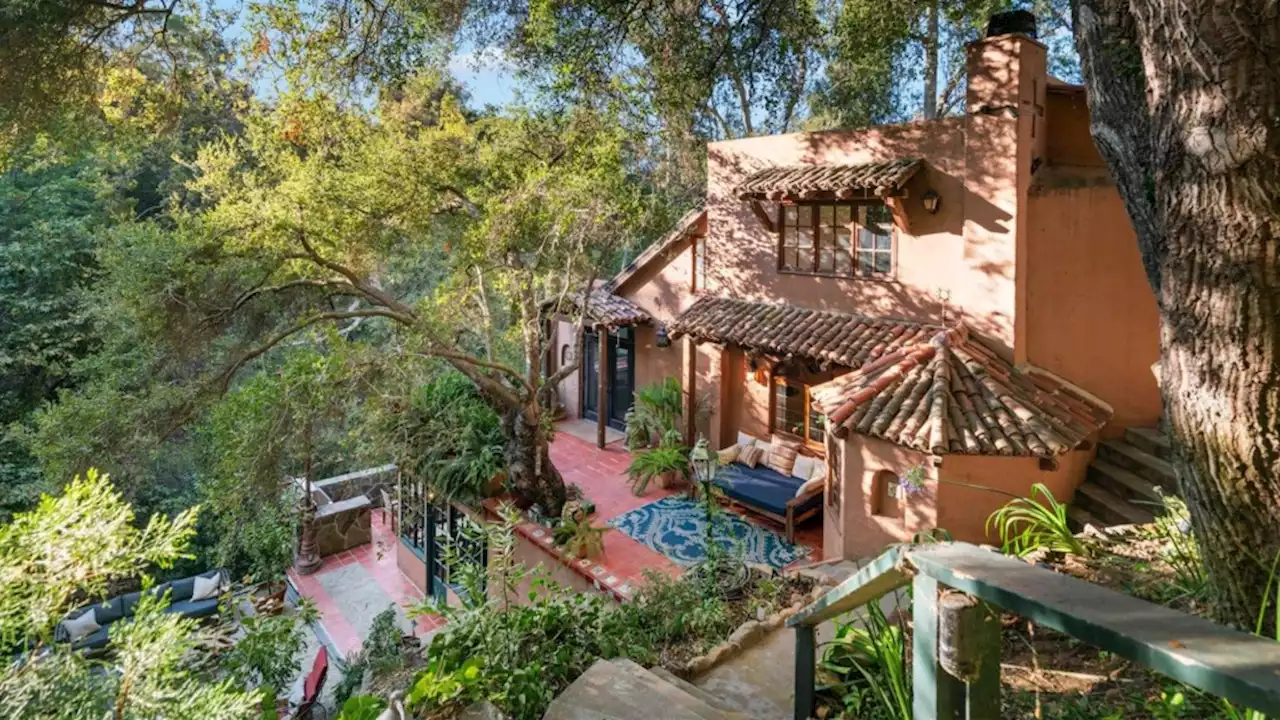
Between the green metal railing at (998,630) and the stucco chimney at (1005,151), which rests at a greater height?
the stucco chimney at (1005,151)

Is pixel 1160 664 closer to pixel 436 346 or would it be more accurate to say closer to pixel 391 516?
pixel 436 346

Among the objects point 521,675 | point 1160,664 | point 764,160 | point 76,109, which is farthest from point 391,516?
point 1160,664

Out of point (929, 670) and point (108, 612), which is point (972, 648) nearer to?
point (929, 670)

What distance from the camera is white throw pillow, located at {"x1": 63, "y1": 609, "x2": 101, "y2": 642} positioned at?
12.6 meters

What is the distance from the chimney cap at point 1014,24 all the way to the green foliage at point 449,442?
989 cm

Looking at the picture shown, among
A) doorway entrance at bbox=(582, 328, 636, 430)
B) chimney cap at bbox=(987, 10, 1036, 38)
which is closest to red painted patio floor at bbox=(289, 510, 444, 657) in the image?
doorway entrance at bbox=(582, 328, 636, 430)

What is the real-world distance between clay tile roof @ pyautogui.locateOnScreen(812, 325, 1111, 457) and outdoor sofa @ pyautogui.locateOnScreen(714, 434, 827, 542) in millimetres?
2037

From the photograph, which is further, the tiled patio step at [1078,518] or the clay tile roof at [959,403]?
the tiled patio step at [1078,518]

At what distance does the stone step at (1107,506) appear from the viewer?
25.3ft

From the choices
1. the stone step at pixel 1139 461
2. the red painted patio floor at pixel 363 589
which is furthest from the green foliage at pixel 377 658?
the stone step at pixel 1139 461

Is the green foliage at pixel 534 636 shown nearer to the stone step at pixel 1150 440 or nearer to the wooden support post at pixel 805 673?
the wooden support post at pixel 805 673

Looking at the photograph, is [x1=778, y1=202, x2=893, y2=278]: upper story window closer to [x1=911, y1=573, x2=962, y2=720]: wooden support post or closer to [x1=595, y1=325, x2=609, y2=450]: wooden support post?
[x1=595, y1=325, x2=609, y2=450]: wooden support post

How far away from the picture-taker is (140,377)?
991cm

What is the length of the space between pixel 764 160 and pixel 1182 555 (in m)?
9.36
